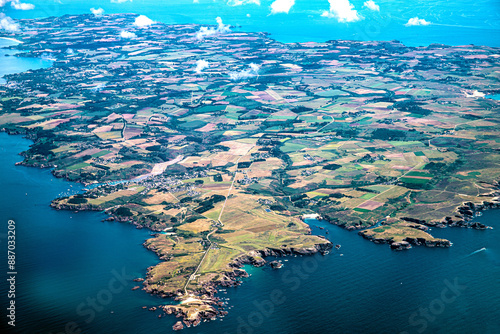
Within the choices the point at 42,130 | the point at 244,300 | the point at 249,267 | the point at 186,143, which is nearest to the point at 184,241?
the point at 249,267

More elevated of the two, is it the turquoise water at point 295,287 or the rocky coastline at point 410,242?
the rocky coastline at point 410,242

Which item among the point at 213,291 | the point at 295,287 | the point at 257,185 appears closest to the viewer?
the point at 213,291

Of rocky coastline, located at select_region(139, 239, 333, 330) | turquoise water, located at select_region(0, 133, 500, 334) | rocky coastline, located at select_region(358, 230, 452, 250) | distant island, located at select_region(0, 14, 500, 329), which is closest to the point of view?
turquoise water, located at select_region(0, 133, 500, 334)

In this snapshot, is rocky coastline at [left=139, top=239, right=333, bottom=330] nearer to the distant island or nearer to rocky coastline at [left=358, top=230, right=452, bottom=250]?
the distant island

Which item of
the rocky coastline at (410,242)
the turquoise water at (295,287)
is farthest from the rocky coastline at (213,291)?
the rocky coastline at (410,242)

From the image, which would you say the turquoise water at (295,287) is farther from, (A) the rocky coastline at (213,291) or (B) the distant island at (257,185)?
(B) the distant island at (257,185)

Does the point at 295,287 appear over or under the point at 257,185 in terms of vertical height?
under

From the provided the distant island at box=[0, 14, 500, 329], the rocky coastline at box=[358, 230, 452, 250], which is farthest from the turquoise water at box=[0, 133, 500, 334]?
the distant island at box=[0, 14, 500, 329]

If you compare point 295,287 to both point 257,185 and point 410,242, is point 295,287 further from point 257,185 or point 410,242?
point 257,185

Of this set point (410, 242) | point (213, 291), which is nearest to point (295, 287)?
point (213, 291)
